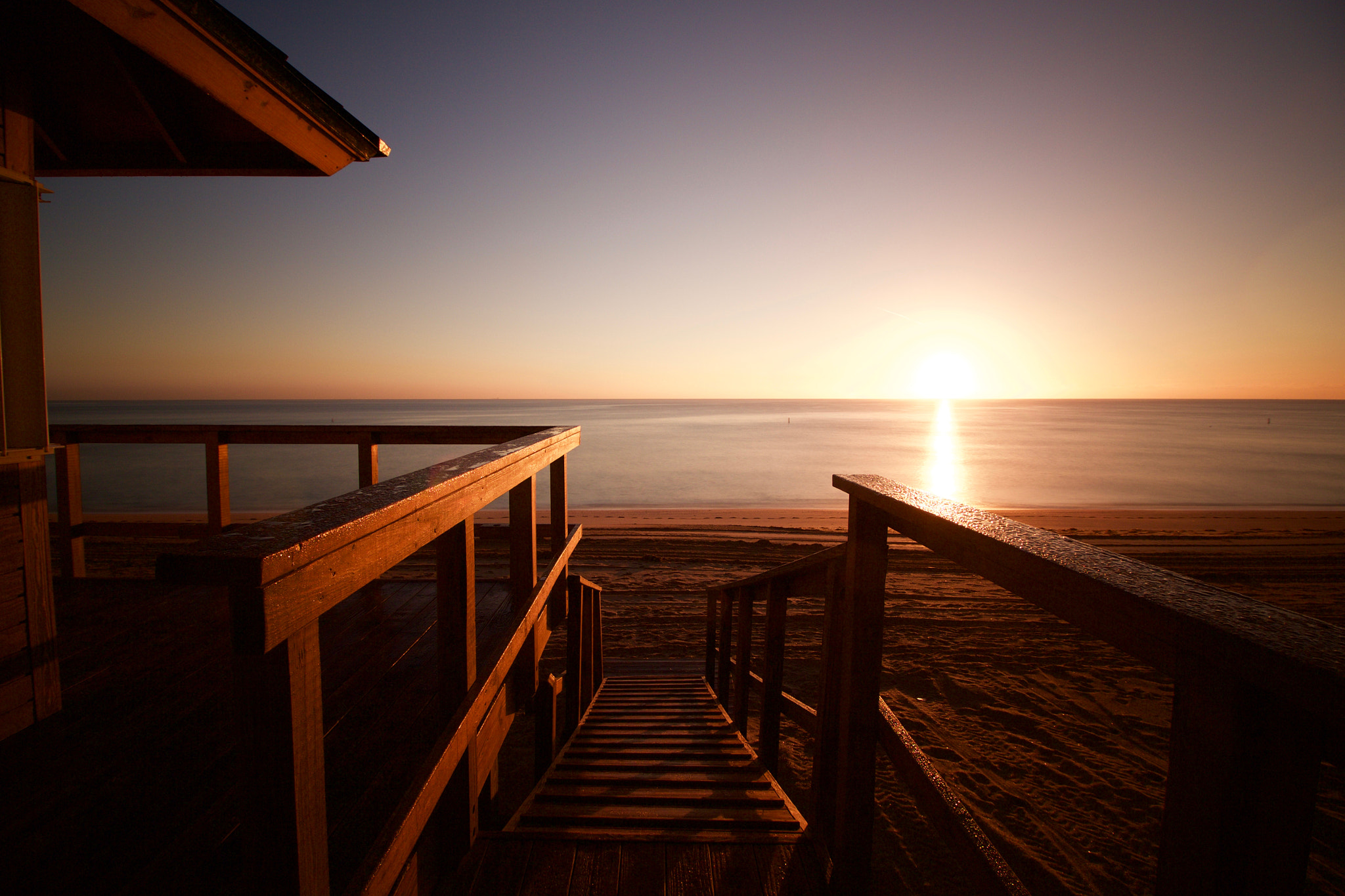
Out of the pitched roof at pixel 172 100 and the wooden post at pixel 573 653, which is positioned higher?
the pitched roof at pixel 172 100

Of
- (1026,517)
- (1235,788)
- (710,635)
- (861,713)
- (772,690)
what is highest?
(1235,788)

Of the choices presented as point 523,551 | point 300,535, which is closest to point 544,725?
point 523,551

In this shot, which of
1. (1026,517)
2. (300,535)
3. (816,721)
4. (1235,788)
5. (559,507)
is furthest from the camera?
(1026,517)

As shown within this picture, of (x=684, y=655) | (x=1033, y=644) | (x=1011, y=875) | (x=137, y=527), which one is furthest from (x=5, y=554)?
(x=1033, y=644)

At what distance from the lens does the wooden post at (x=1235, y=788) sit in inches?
23.8

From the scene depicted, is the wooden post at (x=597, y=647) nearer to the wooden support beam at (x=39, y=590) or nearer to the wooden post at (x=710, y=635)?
the wooden post at (x=710, y=635)

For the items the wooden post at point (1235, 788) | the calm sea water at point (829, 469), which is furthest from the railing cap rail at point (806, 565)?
the calm sea water at point (829, 469)

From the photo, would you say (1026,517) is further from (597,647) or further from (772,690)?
(772,690)

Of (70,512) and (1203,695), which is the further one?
(70,512)

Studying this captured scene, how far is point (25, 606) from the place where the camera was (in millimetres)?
2404

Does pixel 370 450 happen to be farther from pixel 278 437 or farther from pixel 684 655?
pixel 684 655

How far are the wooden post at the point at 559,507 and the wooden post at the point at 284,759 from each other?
2.29 meters

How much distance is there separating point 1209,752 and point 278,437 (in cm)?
488

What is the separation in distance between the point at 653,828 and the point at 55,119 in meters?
4.44
